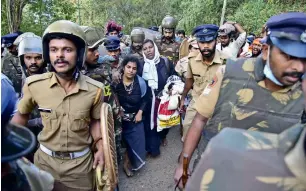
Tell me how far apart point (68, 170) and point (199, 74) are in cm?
226

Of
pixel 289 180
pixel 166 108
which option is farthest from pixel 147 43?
pixel 289 180

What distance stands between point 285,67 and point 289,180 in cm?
120

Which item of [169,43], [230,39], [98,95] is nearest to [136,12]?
[169,43]

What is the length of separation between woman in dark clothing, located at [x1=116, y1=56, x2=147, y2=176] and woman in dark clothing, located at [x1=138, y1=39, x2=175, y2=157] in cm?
46

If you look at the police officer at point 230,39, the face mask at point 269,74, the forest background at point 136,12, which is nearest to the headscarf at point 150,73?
the police officer at point 230,39

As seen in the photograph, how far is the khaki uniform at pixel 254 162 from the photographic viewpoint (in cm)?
88

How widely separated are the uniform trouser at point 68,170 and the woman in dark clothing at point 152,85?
247cm

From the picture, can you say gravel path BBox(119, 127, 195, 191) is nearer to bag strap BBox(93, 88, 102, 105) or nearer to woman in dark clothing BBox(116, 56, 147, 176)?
woman in dark clothing BBox(116, 56, 147, 176)

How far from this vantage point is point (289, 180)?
887mm

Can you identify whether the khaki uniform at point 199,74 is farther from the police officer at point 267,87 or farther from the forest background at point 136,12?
the forest background at point 136,12

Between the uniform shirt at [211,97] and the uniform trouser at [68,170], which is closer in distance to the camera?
the uniform shirt at [211,97]

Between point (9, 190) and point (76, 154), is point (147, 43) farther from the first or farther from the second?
point (9, 190)

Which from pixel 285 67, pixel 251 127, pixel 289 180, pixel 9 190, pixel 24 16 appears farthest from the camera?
pixel 24 16

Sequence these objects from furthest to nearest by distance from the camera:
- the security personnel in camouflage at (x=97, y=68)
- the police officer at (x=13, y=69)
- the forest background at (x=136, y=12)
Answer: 1. the forest background at (x=136, y=12)
2. the police officer at (x=13, y=69)
3. the security personnel in camouflage at (x=97, y=68)
